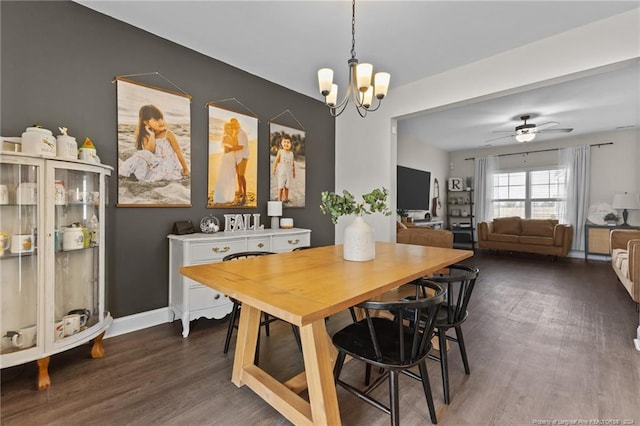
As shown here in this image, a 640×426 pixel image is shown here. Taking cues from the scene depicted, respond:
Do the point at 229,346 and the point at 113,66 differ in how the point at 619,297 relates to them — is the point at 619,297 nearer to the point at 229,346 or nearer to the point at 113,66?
the point at 229,346

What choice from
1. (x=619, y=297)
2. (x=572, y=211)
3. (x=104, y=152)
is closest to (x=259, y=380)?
(x=104, y=152)

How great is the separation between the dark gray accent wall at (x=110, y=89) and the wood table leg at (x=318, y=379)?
81.0 inches

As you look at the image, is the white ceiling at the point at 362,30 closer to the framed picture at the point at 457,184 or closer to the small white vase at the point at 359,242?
the small white vase at the point at 359,242

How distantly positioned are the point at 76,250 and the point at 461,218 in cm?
837

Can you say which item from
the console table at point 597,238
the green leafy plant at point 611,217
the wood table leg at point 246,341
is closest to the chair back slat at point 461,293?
the wood table leg at point 246,341

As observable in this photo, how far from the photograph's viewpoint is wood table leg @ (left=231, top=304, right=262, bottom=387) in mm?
1737

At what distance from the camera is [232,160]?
10.7 feet

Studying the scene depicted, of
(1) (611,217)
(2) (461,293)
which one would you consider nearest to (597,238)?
(1) (611,217)

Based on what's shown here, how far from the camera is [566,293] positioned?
3.73m

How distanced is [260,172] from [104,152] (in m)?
1.57

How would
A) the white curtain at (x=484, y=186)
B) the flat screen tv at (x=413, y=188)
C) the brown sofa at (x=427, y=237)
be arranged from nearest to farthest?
the brown sofa at (x=427, y=237), the flat screen tv at (x=413, y=188), the white curtain at (x=484, y=186)

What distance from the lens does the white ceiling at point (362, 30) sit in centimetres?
234

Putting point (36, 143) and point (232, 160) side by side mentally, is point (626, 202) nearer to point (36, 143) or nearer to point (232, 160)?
point (232, 160)

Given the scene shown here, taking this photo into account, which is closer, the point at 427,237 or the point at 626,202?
the point at 427,237
